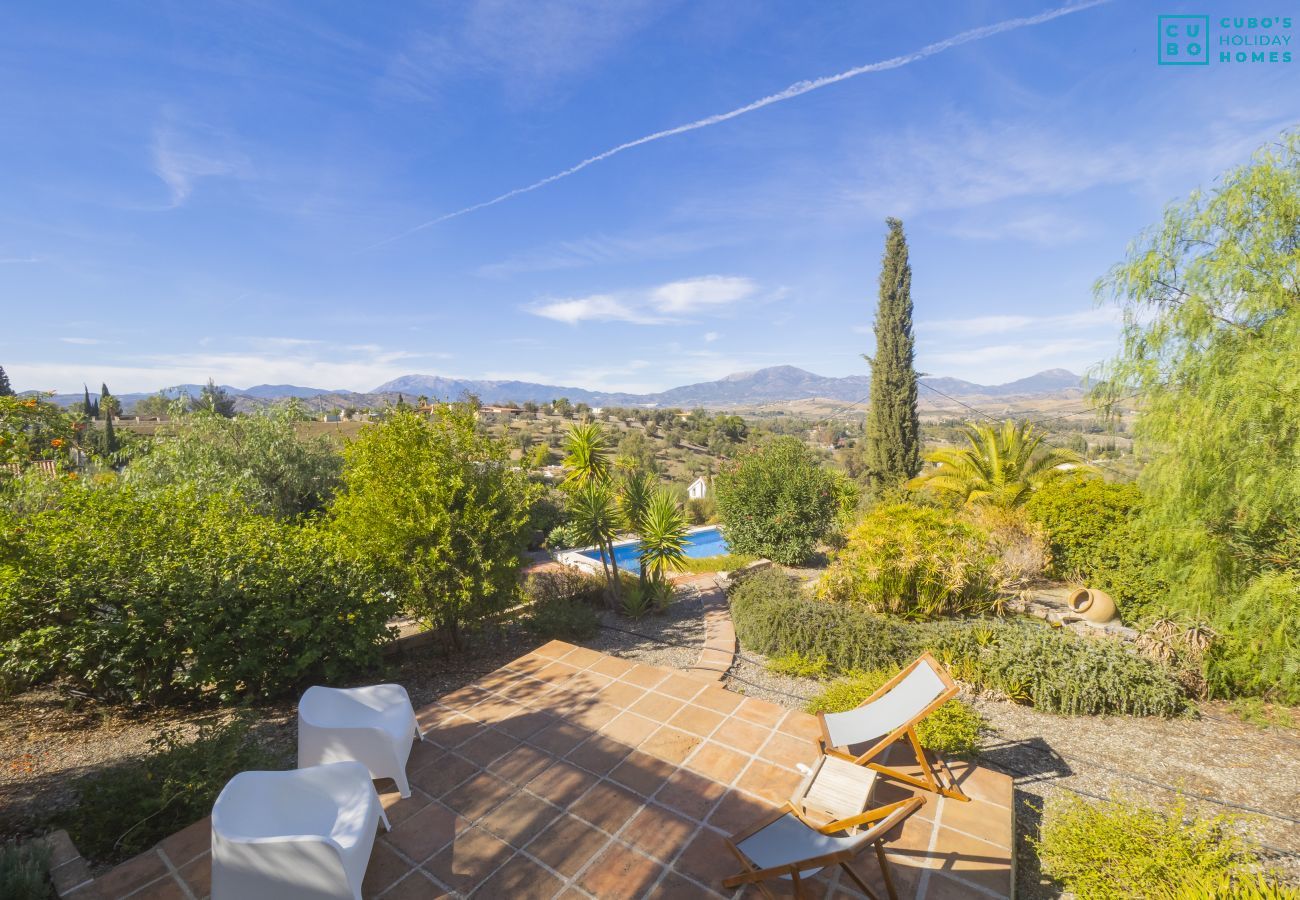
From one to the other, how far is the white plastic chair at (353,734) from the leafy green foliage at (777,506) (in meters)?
8.63

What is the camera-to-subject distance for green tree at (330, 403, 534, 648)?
18.4ft

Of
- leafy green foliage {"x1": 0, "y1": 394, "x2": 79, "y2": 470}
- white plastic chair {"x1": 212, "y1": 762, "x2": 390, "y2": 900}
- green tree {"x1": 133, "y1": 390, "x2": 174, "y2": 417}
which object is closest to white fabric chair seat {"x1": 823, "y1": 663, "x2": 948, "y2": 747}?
white plastic chair {"x1": 212, "y1": 762, "x2": 390, "y2": 900}

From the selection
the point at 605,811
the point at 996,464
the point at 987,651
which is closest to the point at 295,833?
the point at 605,811

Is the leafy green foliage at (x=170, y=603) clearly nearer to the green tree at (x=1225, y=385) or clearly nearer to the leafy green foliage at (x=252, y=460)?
the leafy green foliage at (x=252, y=460)

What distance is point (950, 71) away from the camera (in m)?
9.57

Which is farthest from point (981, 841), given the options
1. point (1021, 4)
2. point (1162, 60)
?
point (1021, 4)

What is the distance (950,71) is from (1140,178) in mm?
4228

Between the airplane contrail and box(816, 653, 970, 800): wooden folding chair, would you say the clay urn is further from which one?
the airplane contrail

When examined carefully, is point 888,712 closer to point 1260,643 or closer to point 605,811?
point 605,811

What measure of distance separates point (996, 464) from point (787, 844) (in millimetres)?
12209

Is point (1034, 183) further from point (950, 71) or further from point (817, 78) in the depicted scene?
point (817, 78)

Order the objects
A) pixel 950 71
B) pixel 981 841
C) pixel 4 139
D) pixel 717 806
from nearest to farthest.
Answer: pixel 981 841 < pixel 717 806 < pixel 4 139 < pixel 950 71

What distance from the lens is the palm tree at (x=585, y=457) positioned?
364 inches

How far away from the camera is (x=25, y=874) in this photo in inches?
95.0
